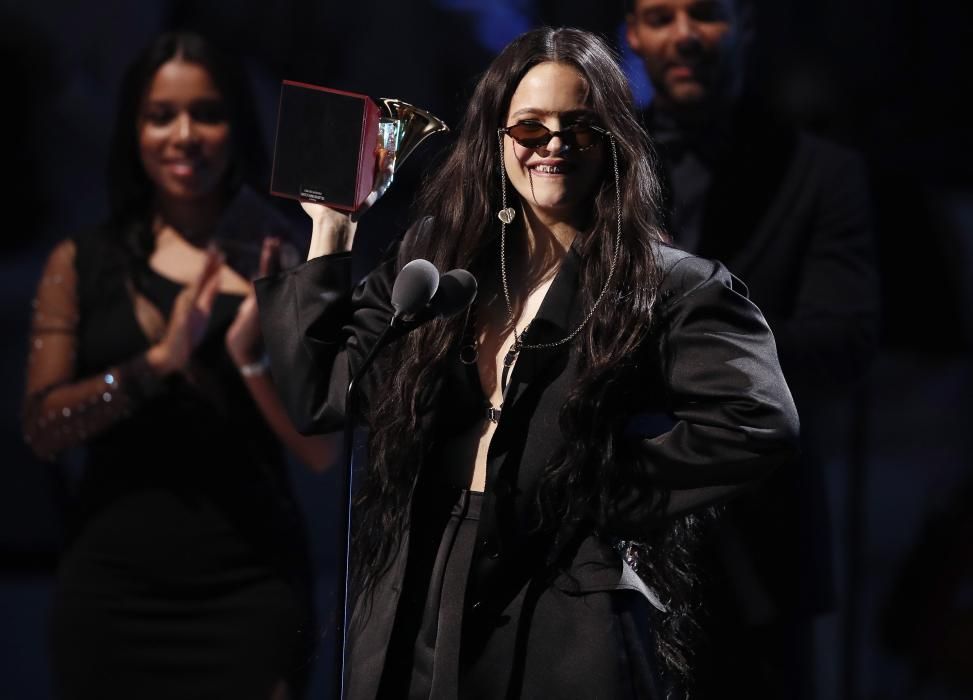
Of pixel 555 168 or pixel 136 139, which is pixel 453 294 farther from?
pixel 136 139

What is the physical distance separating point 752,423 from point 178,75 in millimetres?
2133

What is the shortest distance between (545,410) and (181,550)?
161 cm

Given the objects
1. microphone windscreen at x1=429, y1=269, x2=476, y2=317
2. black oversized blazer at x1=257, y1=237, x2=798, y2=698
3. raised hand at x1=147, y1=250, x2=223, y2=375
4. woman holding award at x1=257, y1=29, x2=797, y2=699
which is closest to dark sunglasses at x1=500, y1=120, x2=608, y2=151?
woman holding award at x1=257, y1=29, x2=797, y2=699

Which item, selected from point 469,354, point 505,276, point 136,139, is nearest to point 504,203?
point 505,276

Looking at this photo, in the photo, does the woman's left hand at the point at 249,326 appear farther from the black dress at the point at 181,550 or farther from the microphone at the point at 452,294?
the microphone at the point at 452,294

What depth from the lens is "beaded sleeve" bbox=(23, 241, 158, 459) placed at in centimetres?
353

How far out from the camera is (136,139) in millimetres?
3656

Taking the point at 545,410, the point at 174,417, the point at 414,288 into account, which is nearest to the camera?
the point at 414,288

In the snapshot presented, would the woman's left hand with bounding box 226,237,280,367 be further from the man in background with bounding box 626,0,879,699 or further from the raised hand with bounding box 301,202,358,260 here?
the raised hand with bounding box 301,202,358,260

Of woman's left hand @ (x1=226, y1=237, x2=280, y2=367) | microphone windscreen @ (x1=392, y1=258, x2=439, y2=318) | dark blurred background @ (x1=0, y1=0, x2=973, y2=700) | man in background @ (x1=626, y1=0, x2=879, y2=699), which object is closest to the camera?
microphone windscreen @ (x1=392, y1=258, x2=439, y2=318)

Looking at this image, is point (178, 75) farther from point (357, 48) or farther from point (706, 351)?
point (706, 351)

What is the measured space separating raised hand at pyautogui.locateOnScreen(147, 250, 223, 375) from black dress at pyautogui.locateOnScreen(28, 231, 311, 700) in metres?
0.03

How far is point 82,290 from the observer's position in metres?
3.60

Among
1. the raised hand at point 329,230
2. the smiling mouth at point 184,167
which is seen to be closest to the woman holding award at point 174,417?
the smiling mouth at point 184,167
